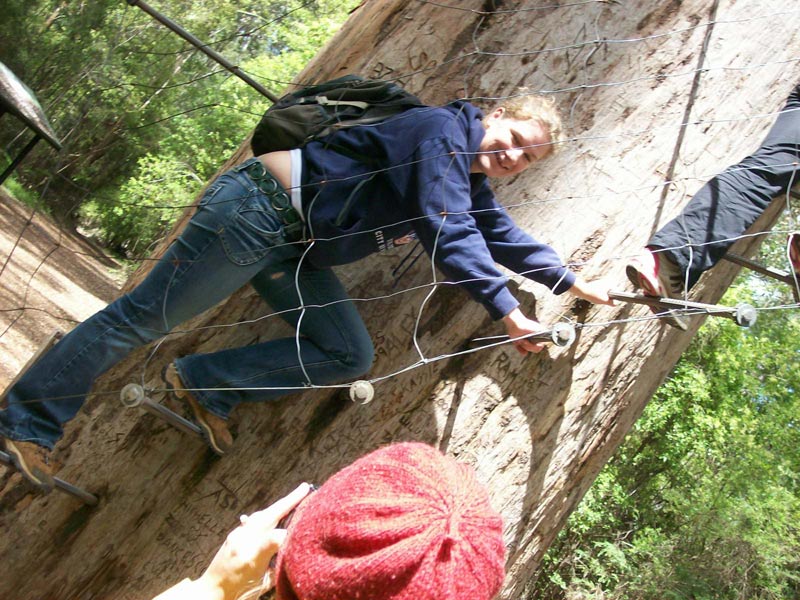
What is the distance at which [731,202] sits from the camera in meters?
2.62

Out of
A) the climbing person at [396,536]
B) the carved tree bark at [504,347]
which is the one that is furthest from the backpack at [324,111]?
the climbing person at [396,536]

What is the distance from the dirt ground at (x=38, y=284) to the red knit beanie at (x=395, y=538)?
20.6 ft

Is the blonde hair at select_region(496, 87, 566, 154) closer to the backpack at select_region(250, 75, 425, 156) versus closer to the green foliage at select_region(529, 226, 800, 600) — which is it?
the backpack at select_region(250, 75, 425, 156)

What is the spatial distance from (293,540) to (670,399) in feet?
29.8

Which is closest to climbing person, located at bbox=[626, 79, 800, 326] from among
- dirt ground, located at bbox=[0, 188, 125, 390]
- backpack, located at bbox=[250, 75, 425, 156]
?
backpack, located at bbox=[250, 75, 425, 156]

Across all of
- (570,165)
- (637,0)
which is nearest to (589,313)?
(570,165)

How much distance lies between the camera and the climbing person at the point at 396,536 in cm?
100

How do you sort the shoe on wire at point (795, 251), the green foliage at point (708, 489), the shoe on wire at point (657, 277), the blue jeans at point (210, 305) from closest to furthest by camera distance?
the blue jeans at point (210, 305) → the shoe on wire at point (657, 277) → the shoe on wire at point (795, 251) → the green foliage at point (708, 489)

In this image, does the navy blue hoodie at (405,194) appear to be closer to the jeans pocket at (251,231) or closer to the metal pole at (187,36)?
the jeans pocket at (251,231)

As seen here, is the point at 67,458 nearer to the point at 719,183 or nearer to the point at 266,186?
the point at 266,186

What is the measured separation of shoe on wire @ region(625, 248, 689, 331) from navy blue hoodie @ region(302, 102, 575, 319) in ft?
1.88

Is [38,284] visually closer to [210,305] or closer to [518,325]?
[210,305]

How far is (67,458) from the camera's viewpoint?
2.50 m

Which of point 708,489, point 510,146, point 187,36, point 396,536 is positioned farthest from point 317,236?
point 708,489
